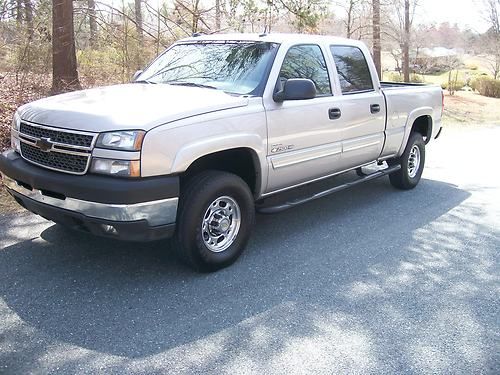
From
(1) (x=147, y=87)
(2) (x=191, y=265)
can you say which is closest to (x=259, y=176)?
(2) (x=191, y=265)

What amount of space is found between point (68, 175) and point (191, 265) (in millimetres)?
1185

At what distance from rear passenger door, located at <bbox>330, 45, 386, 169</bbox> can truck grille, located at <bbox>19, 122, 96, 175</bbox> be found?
2.75 m

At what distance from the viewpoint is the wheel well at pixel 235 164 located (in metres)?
4.16

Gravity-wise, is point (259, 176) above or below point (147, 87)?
below

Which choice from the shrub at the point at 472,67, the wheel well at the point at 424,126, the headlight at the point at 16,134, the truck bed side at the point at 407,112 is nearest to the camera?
the headlight at the point at 16,134

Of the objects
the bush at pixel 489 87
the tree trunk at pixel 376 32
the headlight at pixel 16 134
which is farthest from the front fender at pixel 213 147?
the bush at pixel 489 87

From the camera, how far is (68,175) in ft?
12.1

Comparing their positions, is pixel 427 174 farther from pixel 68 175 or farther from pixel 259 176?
pixel 68 175

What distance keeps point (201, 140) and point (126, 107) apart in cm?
63

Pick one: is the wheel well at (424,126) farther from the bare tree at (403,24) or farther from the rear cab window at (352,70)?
the bare tree at (403,24)

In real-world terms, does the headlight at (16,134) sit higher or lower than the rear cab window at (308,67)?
lower

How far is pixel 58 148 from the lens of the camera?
3.73 meters

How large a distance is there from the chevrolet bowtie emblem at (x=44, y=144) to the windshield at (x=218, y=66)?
148 centimetres

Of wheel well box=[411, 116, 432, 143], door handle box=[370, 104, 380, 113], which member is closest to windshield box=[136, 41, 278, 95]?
door handle box=[370, 104, 380, 113]
